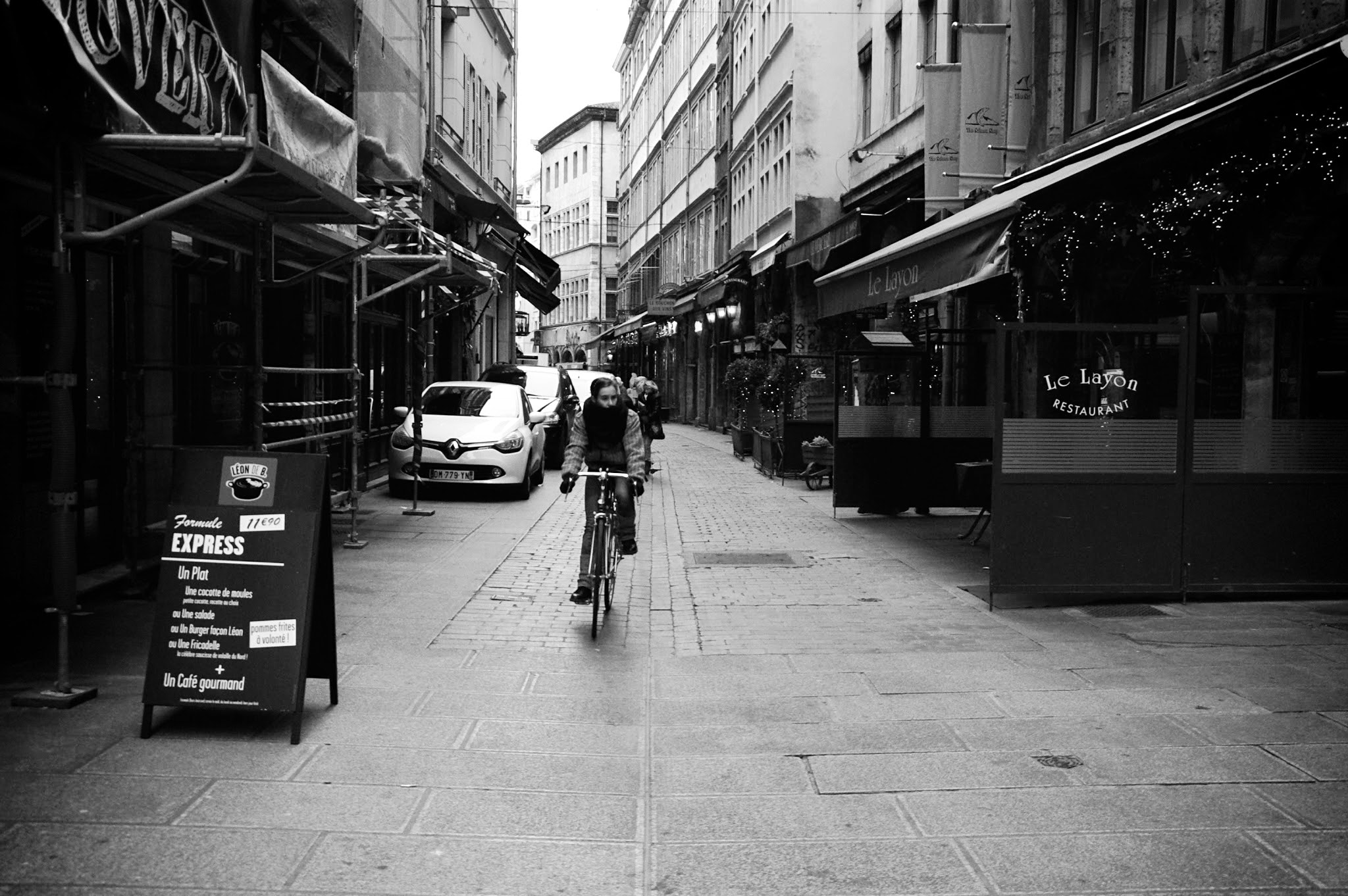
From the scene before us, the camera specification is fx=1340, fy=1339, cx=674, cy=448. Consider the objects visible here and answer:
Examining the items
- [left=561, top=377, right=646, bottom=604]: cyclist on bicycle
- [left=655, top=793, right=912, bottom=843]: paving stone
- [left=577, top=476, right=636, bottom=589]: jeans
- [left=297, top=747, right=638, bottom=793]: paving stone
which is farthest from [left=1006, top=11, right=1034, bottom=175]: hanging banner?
[left=655, top=793, right=912, bottom=843]: paving stone

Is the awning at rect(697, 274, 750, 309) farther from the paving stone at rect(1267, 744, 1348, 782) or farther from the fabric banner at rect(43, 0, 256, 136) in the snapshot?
the paving stone at rect(1267, 744, 1348, 782)

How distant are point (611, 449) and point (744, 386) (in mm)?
15378

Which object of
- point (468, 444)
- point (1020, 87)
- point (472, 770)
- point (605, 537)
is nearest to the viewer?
point (472, 770)

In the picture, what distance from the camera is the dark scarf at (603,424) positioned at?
948 centimetres

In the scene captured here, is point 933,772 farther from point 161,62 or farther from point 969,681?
point 161,62

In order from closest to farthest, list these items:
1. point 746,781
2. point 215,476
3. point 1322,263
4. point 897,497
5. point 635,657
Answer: point 746,781 → point 215,476 → point 635,657 → point 1322,263 → point 897,497

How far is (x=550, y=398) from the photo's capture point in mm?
22422

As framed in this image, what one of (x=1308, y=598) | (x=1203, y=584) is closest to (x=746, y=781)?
(x=1203, y=584)

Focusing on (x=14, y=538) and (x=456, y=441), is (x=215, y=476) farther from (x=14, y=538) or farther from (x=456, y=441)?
(x=456, y=441)

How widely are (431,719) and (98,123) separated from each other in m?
3.37

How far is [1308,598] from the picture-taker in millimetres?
9492

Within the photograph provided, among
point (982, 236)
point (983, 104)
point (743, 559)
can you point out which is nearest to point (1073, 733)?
point (982, 236)

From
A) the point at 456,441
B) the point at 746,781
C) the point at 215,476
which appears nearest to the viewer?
the point at 746,781

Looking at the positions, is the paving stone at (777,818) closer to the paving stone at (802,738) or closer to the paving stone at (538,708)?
the paving stone at (802,738)
